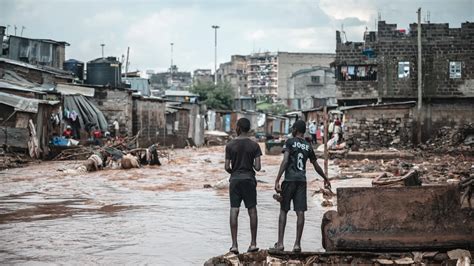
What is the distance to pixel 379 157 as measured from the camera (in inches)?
1006

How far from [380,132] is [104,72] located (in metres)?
18.6

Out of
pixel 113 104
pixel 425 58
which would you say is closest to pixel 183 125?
pixel 113 104

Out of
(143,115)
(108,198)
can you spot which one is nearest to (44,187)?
(108,198)

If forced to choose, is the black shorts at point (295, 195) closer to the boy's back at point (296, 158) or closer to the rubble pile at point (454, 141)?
the boy's back at point (296, 158)

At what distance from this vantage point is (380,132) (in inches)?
1244

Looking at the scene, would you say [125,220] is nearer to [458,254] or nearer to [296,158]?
[296,158]

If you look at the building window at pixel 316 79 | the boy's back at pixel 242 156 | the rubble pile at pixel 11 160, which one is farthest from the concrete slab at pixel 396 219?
the building window at pixel 316 79

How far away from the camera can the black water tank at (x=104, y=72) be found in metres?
41.2

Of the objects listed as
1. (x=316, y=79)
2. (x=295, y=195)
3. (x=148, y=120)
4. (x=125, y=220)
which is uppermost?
(x=316, y=79)

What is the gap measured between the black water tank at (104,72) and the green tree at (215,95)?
1079 inches

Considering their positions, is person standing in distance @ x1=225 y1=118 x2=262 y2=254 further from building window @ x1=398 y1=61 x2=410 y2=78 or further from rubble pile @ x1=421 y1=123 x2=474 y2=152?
building window @ x1=398 y1=61 x2=410 y2=78

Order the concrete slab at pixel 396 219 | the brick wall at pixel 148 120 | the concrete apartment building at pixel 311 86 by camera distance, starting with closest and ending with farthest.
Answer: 1. the concrete slab at pixel 396 219
2. the brick wall at pixel 148 120
3. the concrete apartment building at pixel 311 86

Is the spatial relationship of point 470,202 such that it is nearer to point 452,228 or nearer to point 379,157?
point 452,228

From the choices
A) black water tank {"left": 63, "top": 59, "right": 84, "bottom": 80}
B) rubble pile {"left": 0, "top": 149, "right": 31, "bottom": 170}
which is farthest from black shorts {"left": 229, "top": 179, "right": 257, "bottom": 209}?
black water tank {"left": 63, "top": 59, "right": 84, "bottom": 80}
